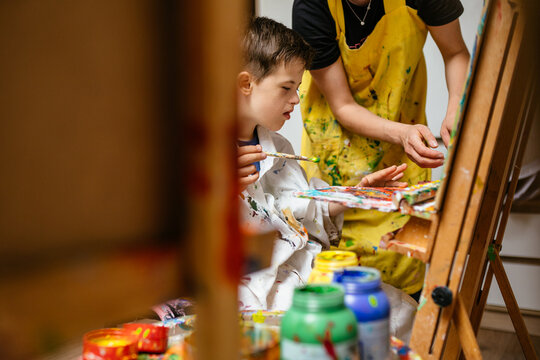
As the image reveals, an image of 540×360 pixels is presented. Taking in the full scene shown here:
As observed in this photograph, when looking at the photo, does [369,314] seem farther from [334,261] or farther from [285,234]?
[285,234]

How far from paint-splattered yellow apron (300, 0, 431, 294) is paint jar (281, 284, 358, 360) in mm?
993

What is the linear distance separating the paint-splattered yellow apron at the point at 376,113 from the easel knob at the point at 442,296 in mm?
756

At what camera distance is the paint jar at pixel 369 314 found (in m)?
0.56

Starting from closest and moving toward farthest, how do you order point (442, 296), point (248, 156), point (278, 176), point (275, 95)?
point (442, 296), point (248, 156), point (275, 95), point (278, 176)

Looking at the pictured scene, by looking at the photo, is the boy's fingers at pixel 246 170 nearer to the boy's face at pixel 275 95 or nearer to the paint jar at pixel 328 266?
the boy's face at pixel 275 95

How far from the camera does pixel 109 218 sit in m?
0.33

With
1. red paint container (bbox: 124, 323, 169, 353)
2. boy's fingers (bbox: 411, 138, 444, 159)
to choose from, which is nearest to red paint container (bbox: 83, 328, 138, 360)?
red paint container (bbox: 124, 323, 169, 353)

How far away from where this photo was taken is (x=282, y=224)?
4.00ft

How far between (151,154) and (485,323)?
6.80 ft

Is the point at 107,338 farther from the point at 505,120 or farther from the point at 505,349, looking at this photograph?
the point at 505,349

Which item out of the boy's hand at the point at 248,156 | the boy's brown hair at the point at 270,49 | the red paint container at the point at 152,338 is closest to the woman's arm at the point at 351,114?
the boy's brown hair at the point at 270,49

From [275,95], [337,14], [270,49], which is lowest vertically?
[275,95]

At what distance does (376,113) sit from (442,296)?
2.85 feet

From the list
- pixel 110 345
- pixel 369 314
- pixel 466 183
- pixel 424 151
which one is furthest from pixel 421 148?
pixel 110 345
